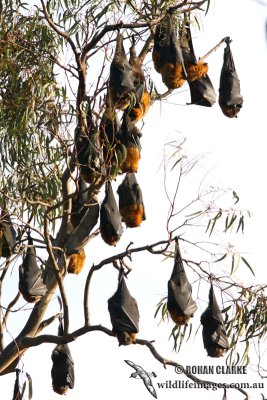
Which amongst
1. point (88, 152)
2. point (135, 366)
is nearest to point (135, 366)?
point (135, 366)

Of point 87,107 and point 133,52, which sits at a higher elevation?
point 133,52

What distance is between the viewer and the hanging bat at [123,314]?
9.15 metres

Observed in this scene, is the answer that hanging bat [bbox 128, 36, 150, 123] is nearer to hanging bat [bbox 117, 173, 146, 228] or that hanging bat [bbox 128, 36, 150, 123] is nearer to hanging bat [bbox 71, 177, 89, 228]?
hanging bat [bbox 117, 173, 146, 228]

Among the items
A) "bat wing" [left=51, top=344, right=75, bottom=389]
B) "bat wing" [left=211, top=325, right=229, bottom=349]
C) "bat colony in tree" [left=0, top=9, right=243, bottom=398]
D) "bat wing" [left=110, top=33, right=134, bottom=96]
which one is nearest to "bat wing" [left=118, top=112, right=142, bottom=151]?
"bat colony in tree" [left=0, top=9, right=243, bottom=398]

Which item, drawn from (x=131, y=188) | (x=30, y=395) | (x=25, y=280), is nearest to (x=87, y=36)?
(x=131, y=188)

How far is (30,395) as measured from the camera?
376 inches

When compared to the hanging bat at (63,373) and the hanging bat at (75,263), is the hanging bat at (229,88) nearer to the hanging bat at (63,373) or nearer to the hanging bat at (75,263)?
the hanging bat at (75,263)

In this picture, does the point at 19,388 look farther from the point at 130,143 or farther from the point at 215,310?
the point at 130,143

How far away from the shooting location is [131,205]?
9.44 meters

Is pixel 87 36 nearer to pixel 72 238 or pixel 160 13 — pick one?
pixel 160 13

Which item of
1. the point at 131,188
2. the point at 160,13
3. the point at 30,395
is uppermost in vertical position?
the point at 160,13

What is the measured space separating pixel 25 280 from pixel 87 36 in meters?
1.98

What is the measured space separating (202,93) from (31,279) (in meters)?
2.09

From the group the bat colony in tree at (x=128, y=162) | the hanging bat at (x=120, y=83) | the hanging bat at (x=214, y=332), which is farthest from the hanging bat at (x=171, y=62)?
the hanging bat at (x=214, y=332)
